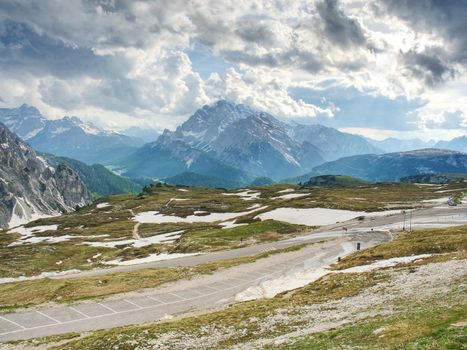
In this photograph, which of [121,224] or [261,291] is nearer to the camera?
[261,291]

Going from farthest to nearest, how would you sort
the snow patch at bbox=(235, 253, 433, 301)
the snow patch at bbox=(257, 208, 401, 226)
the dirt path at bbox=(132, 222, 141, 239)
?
the dirt path at bbox=(132, 222, 141, 239) → the snow patch at bbox=(257, 208, 401, 226) → the snow patch at bbox=(235, 253, 433, 301)

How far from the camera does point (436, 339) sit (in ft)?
76.5

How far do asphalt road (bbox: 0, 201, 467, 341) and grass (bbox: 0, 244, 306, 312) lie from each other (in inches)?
129

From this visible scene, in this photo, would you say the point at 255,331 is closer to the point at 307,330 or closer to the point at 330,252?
the point at 307,330

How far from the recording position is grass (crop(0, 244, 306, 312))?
61.7m

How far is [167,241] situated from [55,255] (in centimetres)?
3539

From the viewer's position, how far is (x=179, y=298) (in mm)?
58938

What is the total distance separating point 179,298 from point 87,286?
18981 mm

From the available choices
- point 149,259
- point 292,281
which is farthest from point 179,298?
point 149,259

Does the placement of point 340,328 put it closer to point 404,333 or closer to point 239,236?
point 404,333

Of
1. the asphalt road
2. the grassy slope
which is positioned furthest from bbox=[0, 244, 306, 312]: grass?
the grassy slope

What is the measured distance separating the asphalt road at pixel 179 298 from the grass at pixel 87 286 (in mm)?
3284

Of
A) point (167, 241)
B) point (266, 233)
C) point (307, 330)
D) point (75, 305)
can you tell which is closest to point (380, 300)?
point (307, 330)

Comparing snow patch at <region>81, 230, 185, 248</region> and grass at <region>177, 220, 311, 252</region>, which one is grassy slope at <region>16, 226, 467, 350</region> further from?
snow patch at <region>81, 230, 185, 248</region>
